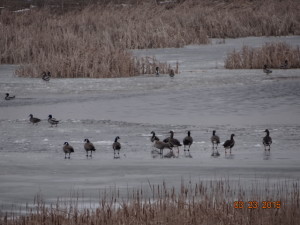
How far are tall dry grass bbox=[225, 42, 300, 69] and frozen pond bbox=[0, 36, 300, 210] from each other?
73 centimetres

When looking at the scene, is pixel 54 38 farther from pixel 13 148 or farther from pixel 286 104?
pixel 13 148

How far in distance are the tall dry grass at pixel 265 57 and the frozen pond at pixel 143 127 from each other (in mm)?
729

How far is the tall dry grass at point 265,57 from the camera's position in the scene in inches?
952

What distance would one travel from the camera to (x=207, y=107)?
1686 cm

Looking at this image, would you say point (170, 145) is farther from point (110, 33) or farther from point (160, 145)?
point (110, 33)

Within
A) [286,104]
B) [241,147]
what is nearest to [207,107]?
[286,104]

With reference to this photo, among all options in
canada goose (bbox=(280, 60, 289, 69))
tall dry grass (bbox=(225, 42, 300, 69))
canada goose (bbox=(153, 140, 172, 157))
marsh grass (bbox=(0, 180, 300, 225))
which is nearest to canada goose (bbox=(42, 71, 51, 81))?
tall dry grass (bbox=(225, 42, 300, 69))

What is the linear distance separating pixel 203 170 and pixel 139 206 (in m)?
2.96

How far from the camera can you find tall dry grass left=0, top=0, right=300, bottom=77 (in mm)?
23234

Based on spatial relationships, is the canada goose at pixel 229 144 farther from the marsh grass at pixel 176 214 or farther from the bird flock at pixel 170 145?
the marsh grass at pixel 176 214
